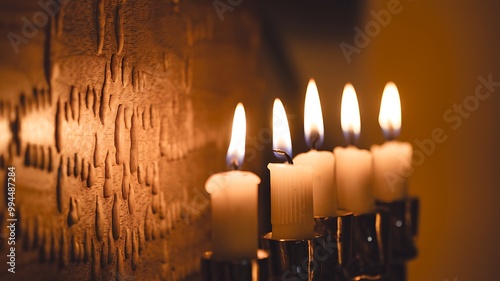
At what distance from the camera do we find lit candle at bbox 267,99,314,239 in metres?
0.60

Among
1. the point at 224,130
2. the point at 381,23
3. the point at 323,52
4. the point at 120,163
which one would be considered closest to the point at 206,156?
the point at 224,130

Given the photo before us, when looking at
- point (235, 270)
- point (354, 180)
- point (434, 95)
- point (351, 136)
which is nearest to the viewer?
point (235, 270)

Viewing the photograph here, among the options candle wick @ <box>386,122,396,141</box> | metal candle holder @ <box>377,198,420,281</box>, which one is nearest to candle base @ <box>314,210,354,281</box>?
metal candle holder @ <box>377,198,420,281</box>

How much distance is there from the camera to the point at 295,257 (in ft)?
1.94

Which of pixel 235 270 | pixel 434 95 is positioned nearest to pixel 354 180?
pixel 235 270

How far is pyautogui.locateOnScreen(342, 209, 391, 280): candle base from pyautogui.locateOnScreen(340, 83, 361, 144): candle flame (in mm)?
137

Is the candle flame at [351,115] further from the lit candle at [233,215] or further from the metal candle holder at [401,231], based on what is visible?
the lit candle at [233,215]

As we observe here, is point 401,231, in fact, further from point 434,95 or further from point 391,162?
point 434,95

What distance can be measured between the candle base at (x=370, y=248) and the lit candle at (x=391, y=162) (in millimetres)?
74

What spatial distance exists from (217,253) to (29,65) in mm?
250

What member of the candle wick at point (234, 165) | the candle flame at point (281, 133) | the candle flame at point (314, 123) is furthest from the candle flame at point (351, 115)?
the candle wick at point (234, 165)

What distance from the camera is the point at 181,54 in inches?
30.0

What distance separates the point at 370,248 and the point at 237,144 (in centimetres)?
29

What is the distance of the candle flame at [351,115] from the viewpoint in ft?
2.78
